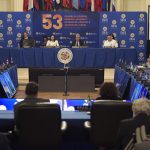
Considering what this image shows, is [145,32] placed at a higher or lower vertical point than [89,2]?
lower

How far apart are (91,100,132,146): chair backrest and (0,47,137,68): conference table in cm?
1320

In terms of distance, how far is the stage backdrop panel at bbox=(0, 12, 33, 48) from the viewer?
2130 centimetres

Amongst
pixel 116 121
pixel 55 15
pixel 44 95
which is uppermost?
pixel 55 15

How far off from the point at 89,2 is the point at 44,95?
10.1 m

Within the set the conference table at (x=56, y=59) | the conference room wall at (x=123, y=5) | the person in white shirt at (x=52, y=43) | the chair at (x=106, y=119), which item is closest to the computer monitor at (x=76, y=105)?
the chair at (x=106, y=119)

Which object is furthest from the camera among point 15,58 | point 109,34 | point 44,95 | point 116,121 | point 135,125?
point 109,34

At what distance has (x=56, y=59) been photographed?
18.6 metres

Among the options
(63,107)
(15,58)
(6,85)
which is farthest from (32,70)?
(63,107)

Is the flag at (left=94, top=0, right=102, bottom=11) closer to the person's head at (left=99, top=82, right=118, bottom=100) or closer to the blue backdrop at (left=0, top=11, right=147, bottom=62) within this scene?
the blue backdrop at (left=0, top=11, right=147, bottom=62)

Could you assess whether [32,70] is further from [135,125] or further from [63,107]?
[135,125]

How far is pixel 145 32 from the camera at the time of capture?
21.3 m

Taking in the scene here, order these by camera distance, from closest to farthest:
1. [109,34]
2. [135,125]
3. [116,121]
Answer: [135,125]
[116,121]
[109,34]

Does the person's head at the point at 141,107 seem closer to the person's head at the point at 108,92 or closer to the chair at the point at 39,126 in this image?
the chair at the point at 39,126

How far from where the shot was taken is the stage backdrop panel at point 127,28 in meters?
21.3
